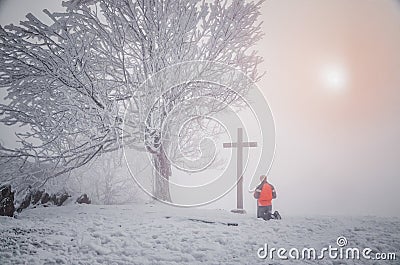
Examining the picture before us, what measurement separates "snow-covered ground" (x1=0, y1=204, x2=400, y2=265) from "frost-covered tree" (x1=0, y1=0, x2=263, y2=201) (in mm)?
1594

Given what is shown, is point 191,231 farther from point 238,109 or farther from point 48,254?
point 238,109

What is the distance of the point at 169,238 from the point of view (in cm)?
411

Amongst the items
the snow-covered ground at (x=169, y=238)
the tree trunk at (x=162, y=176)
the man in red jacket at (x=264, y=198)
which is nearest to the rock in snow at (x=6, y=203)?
the snow-covered ground at (x=169, y=238)

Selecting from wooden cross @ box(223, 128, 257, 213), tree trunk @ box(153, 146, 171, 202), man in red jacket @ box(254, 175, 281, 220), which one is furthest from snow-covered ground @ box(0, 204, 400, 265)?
wooden cross @ box(223, 128, 257, 213)

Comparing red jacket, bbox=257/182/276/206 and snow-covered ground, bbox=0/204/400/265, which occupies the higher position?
red jacket, bbox=257/182/276/206

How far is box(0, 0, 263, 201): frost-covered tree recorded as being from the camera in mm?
5887

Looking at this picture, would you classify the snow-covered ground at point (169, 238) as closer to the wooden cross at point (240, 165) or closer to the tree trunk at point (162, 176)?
the tree trunk at point (162, 176)

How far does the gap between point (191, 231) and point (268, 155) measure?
396 centimetres

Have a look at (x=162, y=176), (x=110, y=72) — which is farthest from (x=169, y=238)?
(x=110, y=72)

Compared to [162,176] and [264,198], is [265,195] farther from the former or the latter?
[162,176]

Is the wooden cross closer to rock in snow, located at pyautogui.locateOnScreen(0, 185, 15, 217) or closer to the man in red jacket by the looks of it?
the man in red jacket

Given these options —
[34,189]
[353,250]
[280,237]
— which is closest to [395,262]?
[353,250]

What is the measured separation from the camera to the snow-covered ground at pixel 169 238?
3.54 m

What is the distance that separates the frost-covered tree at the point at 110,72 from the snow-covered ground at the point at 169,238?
1594 mm
